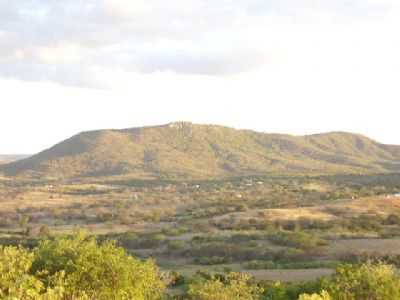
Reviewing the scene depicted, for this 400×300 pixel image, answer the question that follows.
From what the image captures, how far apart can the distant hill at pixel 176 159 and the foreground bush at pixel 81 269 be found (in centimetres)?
12645

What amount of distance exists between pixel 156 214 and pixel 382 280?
5042cm

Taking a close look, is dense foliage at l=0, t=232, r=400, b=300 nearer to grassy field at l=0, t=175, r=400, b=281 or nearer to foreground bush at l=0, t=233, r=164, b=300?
foreground bush at l=0, t=233, r=164, b=300

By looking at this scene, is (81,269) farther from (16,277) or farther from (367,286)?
(367,286)

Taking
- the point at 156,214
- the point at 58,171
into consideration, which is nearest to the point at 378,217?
the point at 156,214

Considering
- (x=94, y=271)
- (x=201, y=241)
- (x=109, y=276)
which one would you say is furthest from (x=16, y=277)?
(x=201, y=241)

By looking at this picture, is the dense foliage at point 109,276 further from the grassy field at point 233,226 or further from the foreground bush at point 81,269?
the grassy field at point 233,226

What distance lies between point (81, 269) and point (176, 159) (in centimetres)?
15300

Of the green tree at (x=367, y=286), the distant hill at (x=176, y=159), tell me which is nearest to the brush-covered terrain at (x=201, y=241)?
the green tree at (x=367, y=286)

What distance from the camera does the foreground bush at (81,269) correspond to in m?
16.7

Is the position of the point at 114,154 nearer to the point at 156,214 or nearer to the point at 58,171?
the point at 58,171

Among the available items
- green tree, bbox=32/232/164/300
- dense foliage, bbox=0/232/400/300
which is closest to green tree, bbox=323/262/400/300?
dense foliage, bbox=0/232/400/300

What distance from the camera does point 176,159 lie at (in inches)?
6757

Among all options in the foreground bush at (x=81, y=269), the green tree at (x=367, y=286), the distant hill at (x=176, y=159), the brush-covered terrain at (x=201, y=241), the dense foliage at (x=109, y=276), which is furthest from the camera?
the distant hill at (x=176, y=159)

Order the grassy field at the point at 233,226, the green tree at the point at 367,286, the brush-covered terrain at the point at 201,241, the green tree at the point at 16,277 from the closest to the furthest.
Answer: the green tree at the point at 16,277
the green tree at the point at 367,286
the brush-covered terrain at the point at 201,241
the grassy field at the point at 233,226
